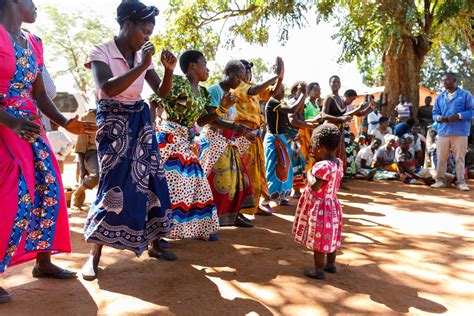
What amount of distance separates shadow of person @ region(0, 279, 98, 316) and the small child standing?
157 cm

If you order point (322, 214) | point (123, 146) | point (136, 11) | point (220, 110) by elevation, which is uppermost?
point (136, 11)

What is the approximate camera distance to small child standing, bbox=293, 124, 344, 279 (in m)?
3.21

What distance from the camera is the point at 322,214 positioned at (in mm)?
3256

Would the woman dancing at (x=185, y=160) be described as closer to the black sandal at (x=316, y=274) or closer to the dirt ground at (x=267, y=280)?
the dirt ground at (x=267, y=280)

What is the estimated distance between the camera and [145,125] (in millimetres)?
3209

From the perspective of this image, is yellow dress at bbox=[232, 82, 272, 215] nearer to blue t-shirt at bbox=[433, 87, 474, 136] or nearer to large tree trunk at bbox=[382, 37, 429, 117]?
blue t-shirt at bbox=[433, 87, 474, 136]

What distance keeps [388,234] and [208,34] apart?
11053 millimetres

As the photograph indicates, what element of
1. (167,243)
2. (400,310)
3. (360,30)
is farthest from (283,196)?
(360,30)

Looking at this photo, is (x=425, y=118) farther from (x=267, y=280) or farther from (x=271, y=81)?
(x=267, y=280)

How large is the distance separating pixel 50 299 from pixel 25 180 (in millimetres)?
760

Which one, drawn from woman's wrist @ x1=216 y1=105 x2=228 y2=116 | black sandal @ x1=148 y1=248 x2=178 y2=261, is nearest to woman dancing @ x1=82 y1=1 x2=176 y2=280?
black sandal @ x1=148 y1=248 x2=178 y2=261

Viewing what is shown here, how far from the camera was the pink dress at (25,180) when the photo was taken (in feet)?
8.56

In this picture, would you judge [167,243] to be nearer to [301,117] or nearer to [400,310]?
[400,310]

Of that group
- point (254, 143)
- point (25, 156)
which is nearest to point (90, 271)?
point (25, 156)
